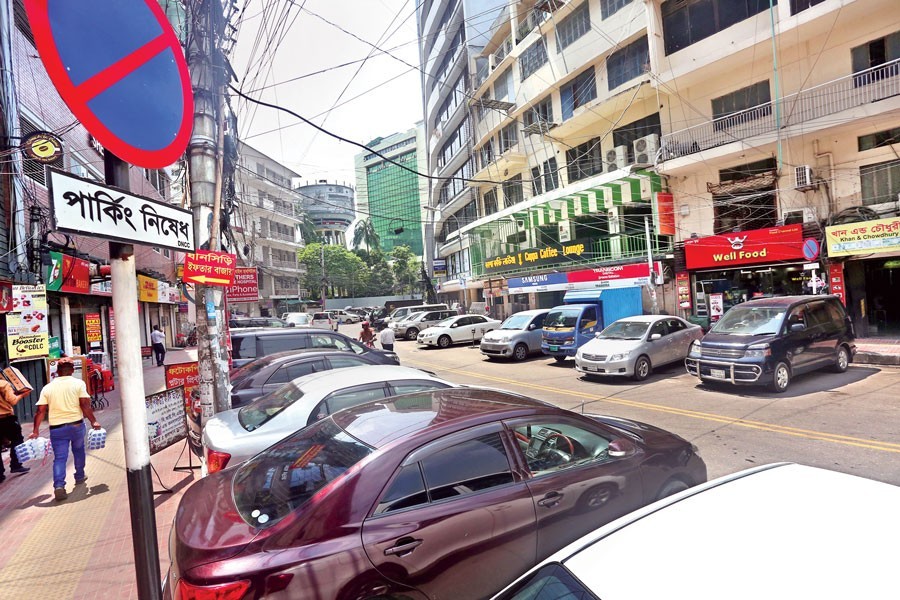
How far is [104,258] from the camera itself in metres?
16.7

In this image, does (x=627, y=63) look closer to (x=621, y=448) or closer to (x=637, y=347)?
(x=637, y=347)

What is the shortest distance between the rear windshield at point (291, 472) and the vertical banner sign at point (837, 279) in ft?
55.1

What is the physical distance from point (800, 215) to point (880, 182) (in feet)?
6.76

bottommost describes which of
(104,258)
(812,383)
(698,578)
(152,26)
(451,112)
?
(812,383)

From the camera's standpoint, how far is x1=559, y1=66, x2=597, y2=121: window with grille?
21.5 metres

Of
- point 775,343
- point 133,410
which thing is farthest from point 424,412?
point 775,343

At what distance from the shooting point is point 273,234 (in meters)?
46.2

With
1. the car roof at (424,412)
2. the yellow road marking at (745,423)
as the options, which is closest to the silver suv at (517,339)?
the yellow road marking at (745,423)

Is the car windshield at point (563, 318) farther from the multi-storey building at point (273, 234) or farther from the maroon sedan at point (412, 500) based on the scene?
the multi-storey building at point (273, 234)

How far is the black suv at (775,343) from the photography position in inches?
348

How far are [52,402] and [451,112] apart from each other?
40446 millimetres

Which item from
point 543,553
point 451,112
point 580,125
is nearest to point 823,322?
point 543,553

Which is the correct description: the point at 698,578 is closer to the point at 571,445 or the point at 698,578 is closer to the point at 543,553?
the point at 543,553

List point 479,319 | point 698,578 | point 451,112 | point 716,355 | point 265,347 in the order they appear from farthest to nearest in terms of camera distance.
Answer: point 451,112 → point 479,319 → point 265,347 → point 716,355 → point 698,578
